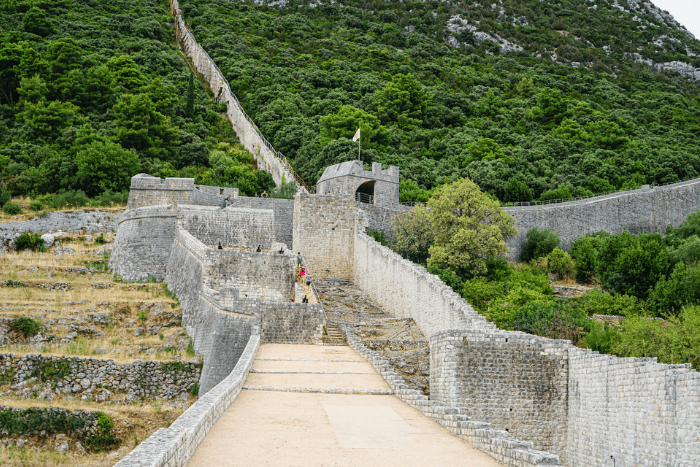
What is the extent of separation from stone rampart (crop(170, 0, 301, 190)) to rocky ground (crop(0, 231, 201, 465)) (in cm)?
1690

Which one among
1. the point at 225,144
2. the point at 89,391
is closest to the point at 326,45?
the point at 225,144

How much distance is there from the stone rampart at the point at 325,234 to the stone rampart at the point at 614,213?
11.2 m

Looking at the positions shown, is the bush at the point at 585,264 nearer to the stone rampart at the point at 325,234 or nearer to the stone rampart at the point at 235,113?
the stone rampart at the point at 325,234

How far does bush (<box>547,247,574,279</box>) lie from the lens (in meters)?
34.5

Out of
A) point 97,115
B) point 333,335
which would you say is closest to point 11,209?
point 97,115

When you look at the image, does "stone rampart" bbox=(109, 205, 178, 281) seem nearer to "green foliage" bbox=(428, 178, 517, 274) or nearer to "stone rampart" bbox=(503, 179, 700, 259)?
"green foliage" bbox=(428, 178, 517, 274)

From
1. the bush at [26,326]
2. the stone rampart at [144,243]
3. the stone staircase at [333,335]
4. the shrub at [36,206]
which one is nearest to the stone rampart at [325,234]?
the stone rampart at [144,243]

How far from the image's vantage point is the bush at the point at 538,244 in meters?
36.6

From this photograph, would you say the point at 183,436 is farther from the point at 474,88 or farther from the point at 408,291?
the point at 474,88

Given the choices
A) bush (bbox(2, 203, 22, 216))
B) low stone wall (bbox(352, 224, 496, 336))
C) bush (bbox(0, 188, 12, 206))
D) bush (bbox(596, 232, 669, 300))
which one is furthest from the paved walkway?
bush (bbox(0, 188, 12, 206))

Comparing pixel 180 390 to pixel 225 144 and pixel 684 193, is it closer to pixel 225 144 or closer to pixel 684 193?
pixel 225 144

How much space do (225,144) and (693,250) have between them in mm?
32082

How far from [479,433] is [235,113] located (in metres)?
48.6

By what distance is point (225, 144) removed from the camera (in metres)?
49.4
